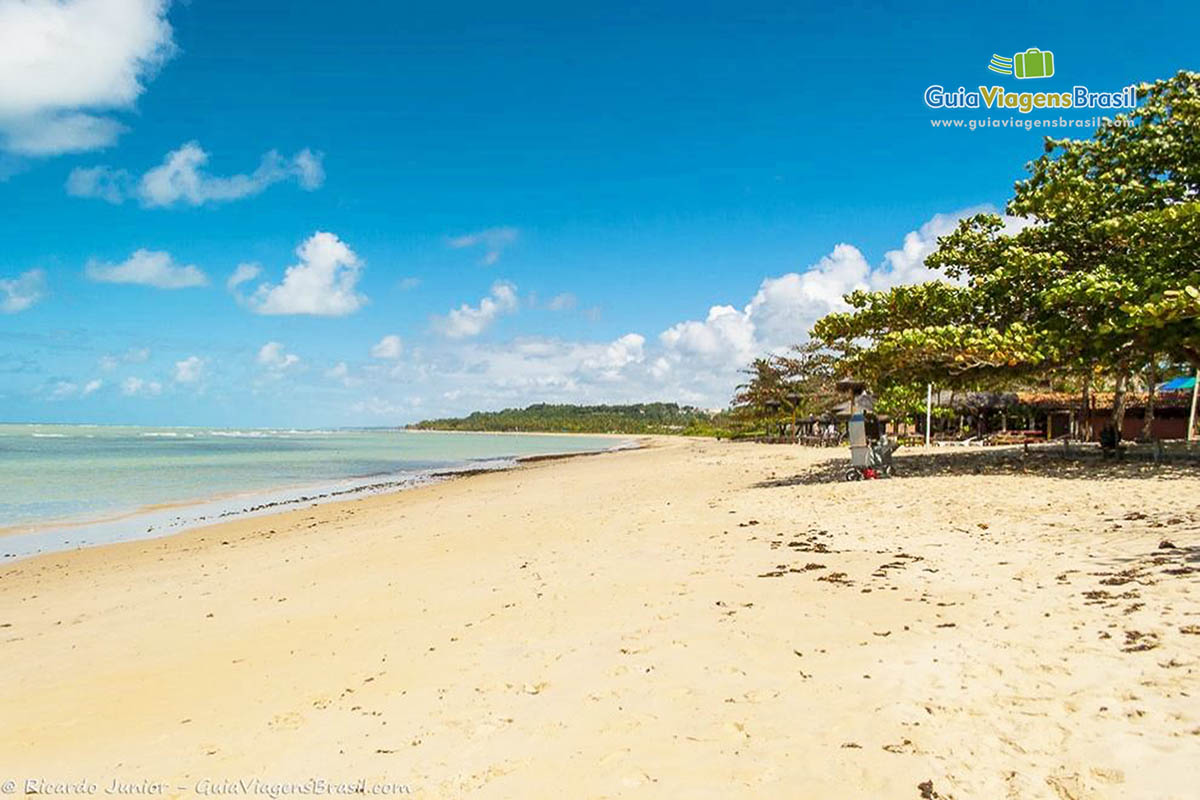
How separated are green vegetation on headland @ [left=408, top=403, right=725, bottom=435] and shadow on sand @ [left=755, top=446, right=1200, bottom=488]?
96641 millimetres

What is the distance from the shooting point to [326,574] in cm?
1009

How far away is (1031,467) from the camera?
1588 cm

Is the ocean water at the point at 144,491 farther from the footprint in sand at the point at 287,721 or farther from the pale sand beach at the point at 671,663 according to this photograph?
the footprint in sand at the point at 287,721

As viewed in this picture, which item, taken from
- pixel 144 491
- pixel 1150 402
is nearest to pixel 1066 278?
pixel 1150 402

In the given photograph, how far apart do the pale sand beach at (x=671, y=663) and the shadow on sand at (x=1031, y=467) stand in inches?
133

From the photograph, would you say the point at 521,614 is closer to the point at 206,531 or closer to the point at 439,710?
the point at 439,710

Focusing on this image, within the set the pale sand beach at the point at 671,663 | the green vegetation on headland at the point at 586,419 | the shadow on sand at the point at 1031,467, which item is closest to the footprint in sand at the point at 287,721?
the pale sand beach at the point at 671,663

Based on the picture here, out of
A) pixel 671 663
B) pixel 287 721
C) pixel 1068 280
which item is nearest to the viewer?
pixel 287 721

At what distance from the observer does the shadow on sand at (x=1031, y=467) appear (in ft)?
45.0

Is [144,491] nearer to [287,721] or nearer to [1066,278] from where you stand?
[287,721]

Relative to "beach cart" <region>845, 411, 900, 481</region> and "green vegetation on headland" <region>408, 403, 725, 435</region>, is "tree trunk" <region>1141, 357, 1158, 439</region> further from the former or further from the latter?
"green vegetation on headland" <region>408, 403, 725, 435</region>

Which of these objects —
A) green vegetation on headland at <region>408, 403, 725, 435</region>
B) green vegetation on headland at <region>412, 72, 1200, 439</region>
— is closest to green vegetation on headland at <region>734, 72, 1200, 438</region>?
green vegetation on headland at <region>412, 72, 1200, 439</region>

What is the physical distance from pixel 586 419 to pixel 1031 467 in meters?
140

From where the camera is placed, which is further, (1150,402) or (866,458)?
(1150,402)
